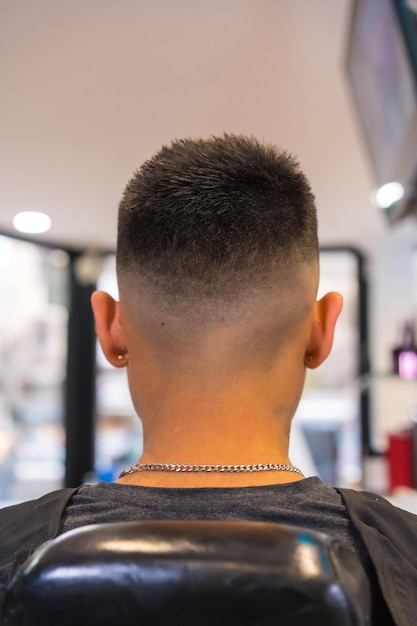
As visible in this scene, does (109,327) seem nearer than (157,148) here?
Yes

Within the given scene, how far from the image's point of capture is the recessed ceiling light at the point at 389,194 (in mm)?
2348

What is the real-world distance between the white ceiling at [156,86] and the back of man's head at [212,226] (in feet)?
4.75

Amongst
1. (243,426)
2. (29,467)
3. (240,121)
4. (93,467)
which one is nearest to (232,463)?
(243,426)

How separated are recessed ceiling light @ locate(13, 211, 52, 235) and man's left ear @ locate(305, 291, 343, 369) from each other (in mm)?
3591

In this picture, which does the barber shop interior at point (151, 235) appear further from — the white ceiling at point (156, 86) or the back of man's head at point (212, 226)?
the back of man's head at point (212, 226)

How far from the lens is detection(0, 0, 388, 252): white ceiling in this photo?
2.24 m

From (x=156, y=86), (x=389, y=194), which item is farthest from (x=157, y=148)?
(x=389, y=194)

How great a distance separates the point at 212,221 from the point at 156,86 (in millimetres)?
2001

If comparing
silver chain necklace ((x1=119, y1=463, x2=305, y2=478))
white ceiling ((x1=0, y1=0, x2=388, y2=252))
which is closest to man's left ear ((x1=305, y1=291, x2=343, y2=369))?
silver chain necklace ((x1=119, y1=463, x2=305, y2=478))

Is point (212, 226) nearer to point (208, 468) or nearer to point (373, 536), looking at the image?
point (208, 468)

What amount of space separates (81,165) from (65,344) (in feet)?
7.01

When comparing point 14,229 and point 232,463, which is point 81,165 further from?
point 232,463

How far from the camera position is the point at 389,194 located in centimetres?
248

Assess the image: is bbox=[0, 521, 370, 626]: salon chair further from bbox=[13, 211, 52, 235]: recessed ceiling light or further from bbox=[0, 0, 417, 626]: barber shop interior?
bbox=[13, 211, 52, 235]: recessed ceiling light
